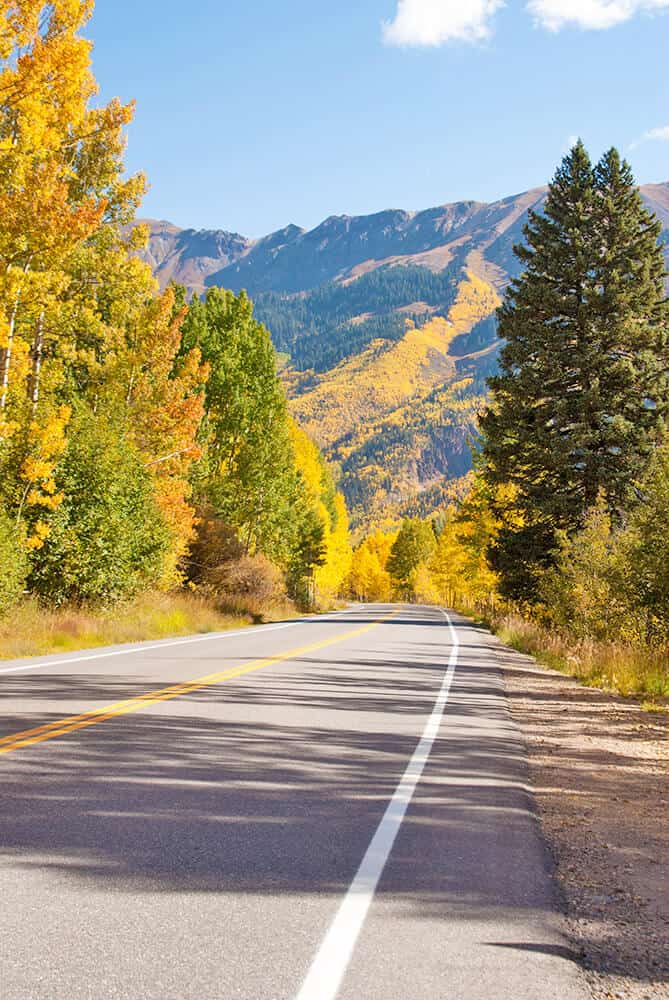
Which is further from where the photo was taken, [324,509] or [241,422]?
[324,509]

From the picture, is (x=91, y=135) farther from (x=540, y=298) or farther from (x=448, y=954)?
(x=448, y=954)

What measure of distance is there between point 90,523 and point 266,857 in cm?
1956

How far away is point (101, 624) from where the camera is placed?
23.1 metres

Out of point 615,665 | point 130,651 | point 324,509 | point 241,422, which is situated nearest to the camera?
point 615,665

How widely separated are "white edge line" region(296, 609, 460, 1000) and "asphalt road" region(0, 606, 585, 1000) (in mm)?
14

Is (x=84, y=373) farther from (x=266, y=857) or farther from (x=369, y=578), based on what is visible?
(x=369, y=578)

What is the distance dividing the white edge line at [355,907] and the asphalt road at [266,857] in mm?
14

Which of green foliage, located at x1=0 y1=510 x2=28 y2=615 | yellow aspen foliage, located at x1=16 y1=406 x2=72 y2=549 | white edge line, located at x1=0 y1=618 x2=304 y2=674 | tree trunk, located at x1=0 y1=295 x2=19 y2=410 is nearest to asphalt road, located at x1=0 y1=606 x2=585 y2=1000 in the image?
white edge line, located at x1=0 y1=618 x2=304 y2=674

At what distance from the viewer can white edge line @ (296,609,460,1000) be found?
3.59m

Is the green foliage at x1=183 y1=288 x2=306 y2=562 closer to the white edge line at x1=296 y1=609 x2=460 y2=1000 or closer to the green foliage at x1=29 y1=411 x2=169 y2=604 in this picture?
the green foliage at x1=29 y1=411 x2=169 y2=604

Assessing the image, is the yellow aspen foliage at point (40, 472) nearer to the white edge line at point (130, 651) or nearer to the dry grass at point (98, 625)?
the dry grass at point (98, 625)

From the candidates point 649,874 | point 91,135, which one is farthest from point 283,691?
point 91,135

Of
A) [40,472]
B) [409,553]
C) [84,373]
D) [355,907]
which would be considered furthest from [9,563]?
[409,553]

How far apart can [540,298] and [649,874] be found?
25.2 metres
